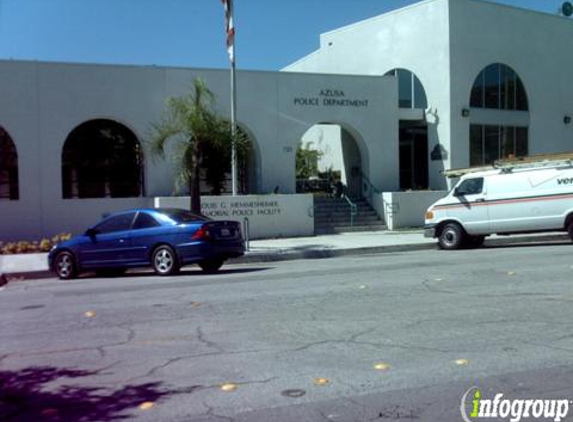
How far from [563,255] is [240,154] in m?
9.02

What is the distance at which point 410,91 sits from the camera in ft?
98.2

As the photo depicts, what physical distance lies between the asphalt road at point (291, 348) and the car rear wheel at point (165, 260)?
89.1 inches

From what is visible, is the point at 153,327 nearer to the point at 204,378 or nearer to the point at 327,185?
the point at 204,378

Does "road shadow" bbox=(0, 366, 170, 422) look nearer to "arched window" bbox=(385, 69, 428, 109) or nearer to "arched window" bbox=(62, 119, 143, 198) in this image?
"arched window" bbox=(62, 119, 143, 198)

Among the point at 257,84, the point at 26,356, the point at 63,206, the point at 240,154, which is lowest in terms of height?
the point at 26,356

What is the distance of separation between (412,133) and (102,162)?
13745 millimetres

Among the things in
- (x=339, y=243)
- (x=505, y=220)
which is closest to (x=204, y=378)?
(x=505, y=220)

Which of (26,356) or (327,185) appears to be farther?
(327,185)

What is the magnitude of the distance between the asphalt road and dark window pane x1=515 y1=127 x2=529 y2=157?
2039 centimetres

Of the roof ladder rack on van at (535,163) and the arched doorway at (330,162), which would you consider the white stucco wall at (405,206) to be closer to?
the arched doorway at (330,162)

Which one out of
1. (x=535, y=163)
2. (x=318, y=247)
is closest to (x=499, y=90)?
(x=535, y=163)

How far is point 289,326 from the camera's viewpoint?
316 inches

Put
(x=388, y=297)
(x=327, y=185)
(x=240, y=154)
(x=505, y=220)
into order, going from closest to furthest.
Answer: (x=388, y=297) < (x=505, y=220) < (x=240, y=154) < (x=327, y=185)

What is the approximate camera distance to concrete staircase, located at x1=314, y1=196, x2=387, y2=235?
25.4 m
